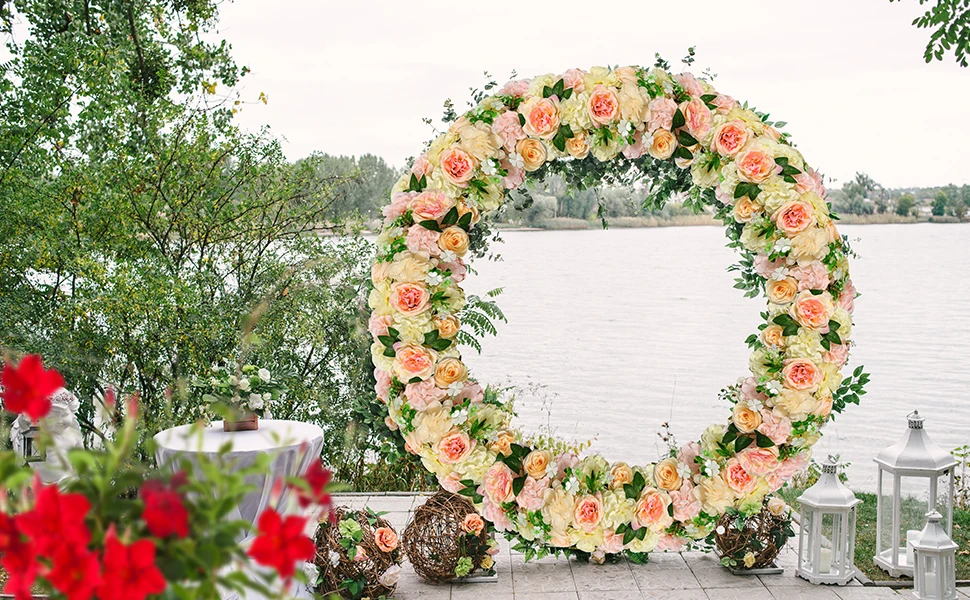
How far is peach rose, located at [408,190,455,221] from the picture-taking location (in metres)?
4.22

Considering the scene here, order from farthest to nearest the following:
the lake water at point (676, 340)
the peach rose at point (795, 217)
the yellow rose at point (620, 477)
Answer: the lake water at point (676, 340) → the yellow rose at point (620, 477) → the peach rose at point (795, 217)

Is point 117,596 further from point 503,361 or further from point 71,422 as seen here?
point 503,361

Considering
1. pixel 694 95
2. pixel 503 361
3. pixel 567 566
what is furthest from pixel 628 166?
pixel 503 361

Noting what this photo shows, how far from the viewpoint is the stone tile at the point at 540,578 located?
4277mm

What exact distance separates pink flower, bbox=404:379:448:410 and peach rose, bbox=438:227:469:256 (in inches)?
24.1

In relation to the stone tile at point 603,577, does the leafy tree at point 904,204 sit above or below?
above

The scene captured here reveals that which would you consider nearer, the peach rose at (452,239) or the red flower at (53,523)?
the red flower at (53,523)

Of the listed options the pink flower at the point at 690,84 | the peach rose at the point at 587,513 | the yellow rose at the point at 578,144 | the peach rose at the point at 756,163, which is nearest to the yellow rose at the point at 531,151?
the yellow rose at the point at 578,144

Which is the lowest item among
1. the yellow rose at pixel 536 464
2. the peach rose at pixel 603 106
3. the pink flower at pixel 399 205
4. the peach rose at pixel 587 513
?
the peach rose at pixel 587 513

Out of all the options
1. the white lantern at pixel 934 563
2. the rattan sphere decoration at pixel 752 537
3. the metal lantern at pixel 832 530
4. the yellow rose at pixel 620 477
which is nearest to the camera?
the white lantern at pixel 934 563

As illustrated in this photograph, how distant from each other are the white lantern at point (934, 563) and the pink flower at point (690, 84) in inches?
81.8

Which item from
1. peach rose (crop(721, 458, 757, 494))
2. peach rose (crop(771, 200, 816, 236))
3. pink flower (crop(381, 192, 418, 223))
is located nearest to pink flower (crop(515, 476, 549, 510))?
peach rose (crop(721, 458, 757, 494))

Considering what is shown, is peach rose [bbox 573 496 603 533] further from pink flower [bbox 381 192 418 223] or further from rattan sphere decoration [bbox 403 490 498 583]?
pink flower [bbox 381 192 418 223]

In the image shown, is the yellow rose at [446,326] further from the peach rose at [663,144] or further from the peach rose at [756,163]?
the peach rose at [756,163]
